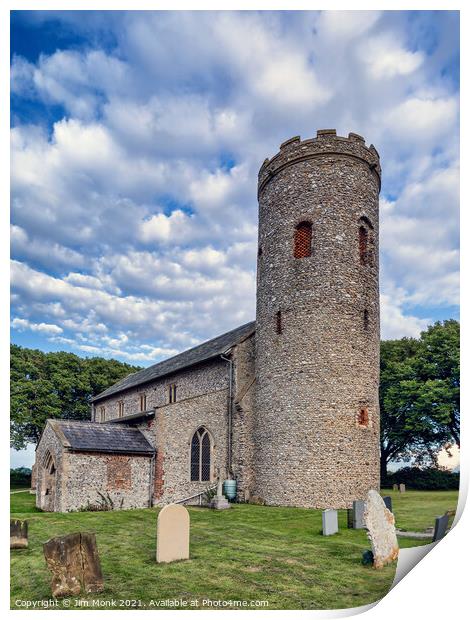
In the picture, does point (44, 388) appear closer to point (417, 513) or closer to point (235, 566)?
point (417, 513)

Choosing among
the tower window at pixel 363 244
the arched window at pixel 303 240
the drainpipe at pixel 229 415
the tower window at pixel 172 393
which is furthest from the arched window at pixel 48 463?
the tower window at pixel 363 244

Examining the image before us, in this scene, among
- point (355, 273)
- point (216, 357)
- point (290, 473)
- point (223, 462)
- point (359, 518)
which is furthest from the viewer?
point (216, 357)

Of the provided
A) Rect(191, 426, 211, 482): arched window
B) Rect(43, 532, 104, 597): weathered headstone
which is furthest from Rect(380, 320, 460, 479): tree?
Rect(43, 532, 104, 597): weathered headstone

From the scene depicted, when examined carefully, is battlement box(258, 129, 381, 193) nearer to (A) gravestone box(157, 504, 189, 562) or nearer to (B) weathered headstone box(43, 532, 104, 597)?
(A) gravestone box(157, 504, 189, 562)

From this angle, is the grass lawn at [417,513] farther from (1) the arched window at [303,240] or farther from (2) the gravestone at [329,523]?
(1) the arched window at [303,240]

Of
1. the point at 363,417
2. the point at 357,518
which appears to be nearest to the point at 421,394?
the point at 363,417

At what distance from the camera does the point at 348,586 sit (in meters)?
7.57

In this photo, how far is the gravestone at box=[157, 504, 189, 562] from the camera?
898 centimetres

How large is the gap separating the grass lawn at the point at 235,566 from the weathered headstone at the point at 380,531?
212 mm

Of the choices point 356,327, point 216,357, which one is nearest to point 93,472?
point 216,357

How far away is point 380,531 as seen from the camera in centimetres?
886

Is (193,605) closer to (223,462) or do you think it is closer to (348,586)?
(348,586)

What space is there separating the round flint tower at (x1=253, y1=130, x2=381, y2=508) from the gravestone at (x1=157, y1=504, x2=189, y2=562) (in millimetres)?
7661

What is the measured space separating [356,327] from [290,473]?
5436 millimetres
